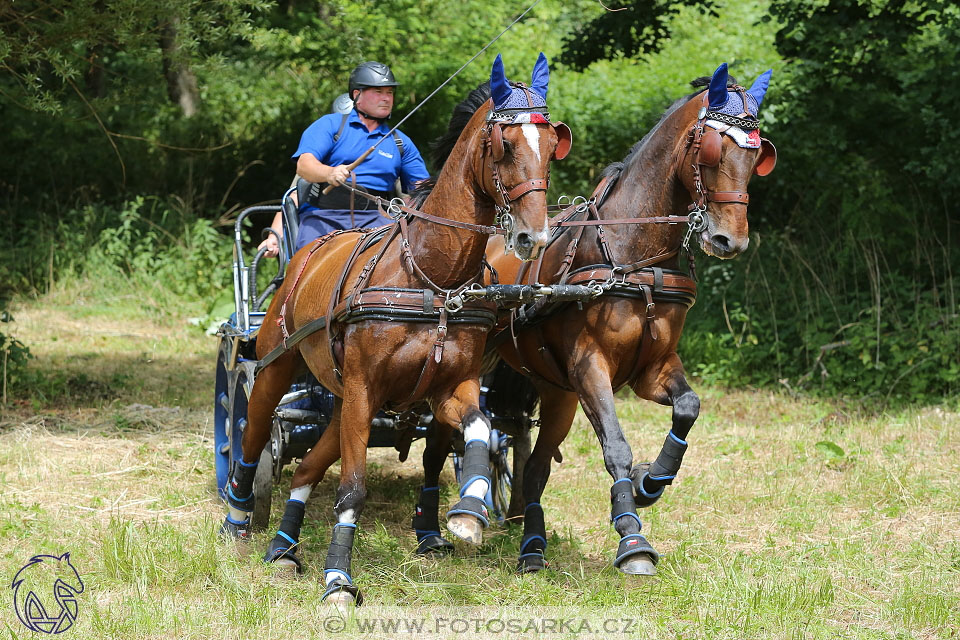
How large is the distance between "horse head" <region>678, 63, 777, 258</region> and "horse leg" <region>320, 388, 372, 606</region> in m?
1.67

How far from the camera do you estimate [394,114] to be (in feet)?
46.2

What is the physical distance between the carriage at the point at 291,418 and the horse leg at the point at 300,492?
302mm

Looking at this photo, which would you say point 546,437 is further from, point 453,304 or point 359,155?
point 359,155

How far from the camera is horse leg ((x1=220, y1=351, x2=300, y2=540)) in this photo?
17.1ft

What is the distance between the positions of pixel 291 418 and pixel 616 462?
1823 mm

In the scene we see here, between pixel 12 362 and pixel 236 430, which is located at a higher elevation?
pixel 236 430

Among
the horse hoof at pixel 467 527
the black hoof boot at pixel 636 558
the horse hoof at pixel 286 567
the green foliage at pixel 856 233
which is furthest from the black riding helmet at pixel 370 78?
the green foliage at pixel 856 233

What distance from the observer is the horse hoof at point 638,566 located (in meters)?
4.32

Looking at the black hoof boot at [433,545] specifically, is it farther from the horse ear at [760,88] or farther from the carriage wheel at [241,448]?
the horse ear at [760,88]

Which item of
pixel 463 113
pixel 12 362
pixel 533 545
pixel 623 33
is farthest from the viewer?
pixel 623 33

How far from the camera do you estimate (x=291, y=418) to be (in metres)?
5.40

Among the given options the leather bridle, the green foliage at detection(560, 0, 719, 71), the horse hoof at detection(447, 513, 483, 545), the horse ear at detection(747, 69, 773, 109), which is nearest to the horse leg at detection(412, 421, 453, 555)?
the horse hoof at detection(447, 513, 483, 545)

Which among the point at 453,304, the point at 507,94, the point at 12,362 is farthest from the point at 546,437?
the point at 12,362

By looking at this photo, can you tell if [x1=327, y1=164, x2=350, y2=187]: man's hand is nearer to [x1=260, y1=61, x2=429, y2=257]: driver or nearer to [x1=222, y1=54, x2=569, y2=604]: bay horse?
[x1=260, y1=61, x2=429, y2=257]: driver
